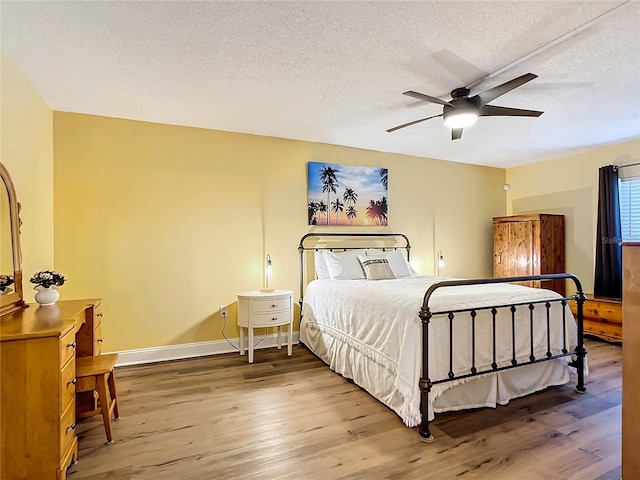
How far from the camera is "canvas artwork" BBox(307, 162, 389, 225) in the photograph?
167 inches

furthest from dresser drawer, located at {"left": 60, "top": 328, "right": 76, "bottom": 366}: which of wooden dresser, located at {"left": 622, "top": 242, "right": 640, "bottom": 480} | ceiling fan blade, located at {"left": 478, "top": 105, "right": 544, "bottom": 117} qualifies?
ceiling fan blade, located at {"left": 478, "top": 105, "right": 544, "bottom": 117}

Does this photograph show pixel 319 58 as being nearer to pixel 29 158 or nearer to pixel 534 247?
pixel 29 158

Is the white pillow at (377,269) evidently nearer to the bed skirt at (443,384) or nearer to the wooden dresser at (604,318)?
the bed skirt at (443,384)

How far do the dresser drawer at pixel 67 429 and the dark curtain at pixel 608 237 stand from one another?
561 centimetres

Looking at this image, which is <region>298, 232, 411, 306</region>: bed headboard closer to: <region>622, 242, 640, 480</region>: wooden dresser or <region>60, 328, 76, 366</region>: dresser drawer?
<region>60, 328, 76, 366</region>: dresser drawer

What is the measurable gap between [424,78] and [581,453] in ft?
8.64

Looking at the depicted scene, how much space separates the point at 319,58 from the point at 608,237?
14.4 ft

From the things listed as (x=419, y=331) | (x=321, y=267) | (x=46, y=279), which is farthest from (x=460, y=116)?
(x=46, y=279)

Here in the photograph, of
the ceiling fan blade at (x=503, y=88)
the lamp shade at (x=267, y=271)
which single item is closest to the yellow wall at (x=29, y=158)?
the lamp shade at (x=267, y=271)

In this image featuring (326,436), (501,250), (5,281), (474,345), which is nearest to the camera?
(5,281)

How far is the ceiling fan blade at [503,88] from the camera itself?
6.72ft

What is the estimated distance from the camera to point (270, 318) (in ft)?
11.5

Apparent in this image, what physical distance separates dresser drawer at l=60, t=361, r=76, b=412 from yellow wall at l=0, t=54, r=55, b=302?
1.15m

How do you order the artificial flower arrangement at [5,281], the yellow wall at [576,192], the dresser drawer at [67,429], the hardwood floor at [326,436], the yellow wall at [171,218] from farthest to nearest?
1. the yellow wall at [576,192]
2. the yellow wall at [171,218]
3. the artificial flower arrangement at [5,281]
4. the hardwood floor at [326,436]
5. the dresser drawer at [67,429]
